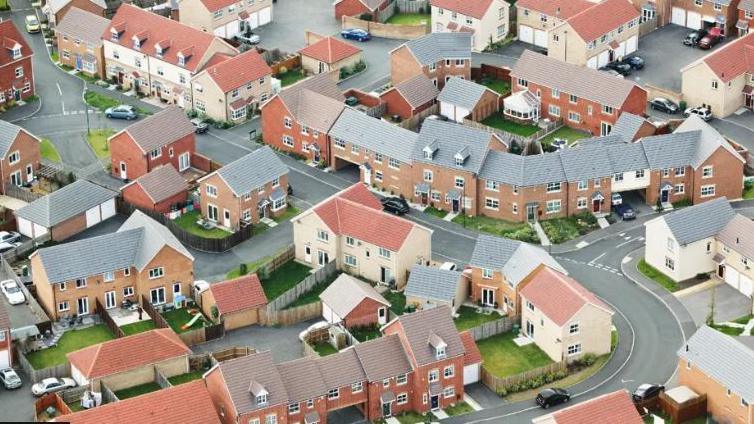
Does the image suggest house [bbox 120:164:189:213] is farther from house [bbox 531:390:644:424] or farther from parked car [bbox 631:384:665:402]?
parked car [bbox 631:384:665:402]

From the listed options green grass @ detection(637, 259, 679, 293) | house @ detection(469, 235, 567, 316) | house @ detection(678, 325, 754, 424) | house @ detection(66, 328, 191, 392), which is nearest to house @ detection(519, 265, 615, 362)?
house @ detection(469, 235, 567, 316)

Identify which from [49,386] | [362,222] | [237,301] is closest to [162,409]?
[49,386]

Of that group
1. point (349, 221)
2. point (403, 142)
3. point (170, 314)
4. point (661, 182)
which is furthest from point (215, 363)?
point (661, 182)

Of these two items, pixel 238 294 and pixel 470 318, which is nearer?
pixel 238 294

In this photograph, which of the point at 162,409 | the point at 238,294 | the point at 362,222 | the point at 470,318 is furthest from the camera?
the point at 362,222

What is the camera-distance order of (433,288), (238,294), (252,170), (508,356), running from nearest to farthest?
(508,356)
(238,294)
(433,288)
(252,170)

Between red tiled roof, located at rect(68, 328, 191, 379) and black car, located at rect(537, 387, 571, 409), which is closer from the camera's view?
black car, located at rect(537, 387, 571, 409)

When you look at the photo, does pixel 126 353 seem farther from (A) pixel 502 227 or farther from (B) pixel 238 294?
(A) pixel 502 227
